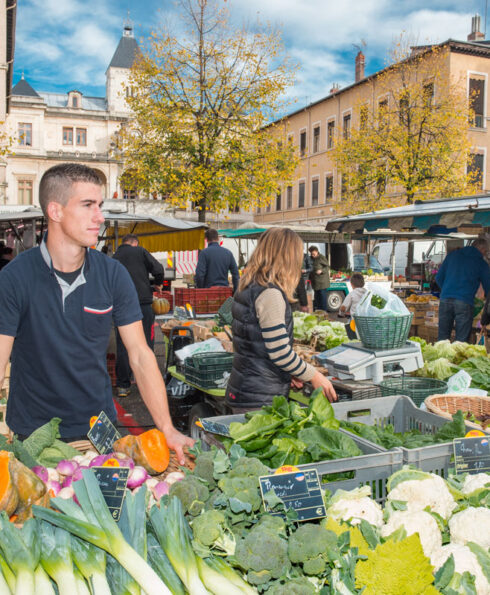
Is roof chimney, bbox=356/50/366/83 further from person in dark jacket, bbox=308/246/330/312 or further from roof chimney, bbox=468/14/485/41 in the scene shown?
person in dark jacket, bbox=308/246/330/312

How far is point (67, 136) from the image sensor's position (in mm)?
55562

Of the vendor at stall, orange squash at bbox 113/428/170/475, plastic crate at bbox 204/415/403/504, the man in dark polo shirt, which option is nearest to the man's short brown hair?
the man in dark polo shirt

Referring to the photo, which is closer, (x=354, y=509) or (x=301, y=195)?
(x=354, y=509)

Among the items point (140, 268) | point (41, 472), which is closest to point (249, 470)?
point (41, 472)

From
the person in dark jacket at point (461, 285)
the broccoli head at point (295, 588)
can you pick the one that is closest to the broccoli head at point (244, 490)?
the broccoli head at point (295, 588)

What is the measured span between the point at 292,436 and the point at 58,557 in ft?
3.40

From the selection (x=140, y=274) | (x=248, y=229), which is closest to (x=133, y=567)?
(x=140, y=274)

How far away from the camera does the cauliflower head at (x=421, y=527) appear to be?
1.61 meters

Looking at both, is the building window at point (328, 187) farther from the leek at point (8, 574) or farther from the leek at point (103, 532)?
the leek at point (8, 574)

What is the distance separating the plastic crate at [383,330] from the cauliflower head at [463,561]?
2236mm

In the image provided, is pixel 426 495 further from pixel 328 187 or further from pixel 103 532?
pixel 328 187

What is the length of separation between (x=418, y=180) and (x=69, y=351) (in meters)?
21.8

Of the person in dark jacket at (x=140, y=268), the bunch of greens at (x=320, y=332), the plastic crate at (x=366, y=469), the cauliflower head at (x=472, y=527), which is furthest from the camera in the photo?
the person in dark jacket at (x=140, y=268)

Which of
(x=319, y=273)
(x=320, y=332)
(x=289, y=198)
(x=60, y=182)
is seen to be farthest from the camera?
(x=289, y=198)
